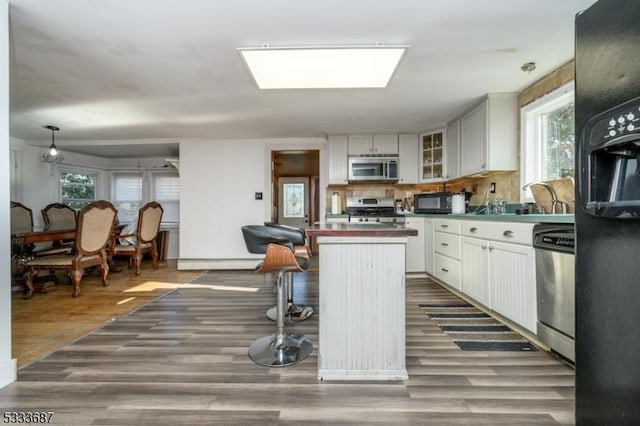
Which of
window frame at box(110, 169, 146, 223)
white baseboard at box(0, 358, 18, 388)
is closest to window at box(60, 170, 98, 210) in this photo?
window frame at box(110, 169, 146, 223)

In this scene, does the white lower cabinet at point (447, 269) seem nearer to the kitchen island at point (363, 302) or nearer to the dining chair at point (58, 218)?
the kitchen island at point (363, 302)

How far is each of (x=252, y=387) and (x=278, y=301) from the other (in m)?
0.47

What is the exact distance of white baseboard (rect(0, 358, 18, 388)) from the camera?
4.95 feet

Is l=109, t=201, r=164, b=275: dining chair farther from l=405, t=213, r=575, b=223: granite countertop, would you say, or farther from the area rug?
l=405, t=213, r=575, b=223: granite countertop

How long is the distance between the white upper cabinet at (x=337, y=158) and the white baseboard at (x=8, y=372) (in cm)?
358

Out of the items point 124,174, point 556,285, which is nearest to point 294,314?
point 556,285

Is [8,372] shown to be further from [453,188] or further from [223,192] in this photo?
[453,188]

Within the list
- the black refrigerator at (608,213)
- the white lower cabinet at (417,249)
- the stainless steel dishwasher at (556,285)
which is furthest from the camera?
the white lower cabinet at (417,249)

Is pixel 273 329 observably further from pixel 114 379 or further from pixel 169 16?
pixel 169 16

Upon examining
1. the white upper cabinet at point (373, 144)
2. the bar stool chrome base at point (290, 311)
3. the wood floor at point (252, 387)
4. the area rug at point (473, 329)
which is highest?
the white upper cabinet at point (373, 144)

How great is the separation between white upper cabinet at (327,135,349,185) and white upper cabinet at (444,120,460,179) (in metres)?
1.39

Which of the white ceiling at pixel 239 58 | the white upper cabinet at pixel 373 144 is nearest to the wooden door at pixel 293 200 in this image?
the white upper cabinet at pixel 373 144

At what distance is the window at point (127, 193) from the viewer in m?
→ 5.80

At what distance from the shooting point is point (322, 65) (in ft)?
6.97
